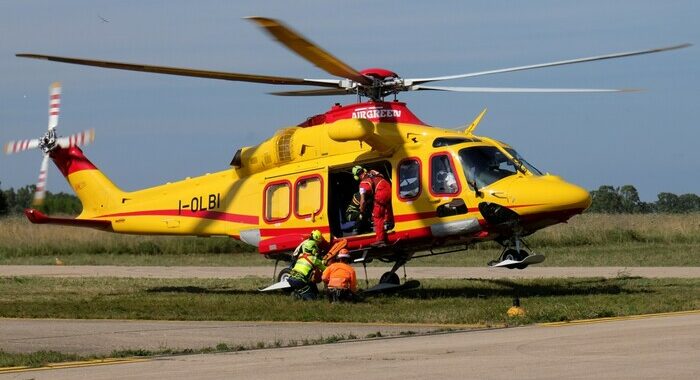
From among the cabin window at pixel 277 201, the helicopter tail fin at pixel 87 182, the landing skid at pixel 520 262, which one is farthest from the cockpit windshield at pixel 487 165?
the helicopter tail fin at pixel 87 182

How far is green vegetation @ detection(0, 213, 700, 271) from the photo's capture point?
3409cm

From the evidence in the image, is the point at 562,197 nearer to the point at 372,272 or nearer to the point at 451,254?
the point at 372,272

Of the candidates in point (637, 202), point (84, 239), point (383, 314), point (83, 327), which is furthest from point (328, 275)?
point (637, 202)

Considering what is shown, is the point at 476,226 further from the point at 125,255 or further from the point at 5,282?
the point at 125,255

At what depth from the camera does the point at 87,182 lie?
26.8 metres

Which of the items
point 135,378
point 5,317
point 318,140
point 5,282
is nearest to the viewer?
point 135,378

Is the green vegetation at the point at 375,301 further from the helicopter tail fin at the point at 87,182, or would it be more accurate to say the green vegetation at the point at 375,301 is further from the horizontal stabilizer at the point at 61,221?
the helicopter tail fin at the point at 87,182

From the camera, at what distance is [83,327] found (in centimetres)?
1756

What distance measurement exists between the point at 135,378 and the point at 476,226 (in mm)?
10240

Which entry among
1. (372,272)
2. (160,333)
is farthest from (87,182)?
(160,333)

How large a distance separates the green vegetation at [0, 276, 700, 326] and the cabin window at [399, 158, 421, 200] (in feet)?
6.19

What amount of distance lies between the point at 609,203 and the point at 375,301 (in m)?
50.5

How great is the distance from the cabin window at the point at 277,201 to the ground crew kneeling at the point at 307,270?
156 centimetres

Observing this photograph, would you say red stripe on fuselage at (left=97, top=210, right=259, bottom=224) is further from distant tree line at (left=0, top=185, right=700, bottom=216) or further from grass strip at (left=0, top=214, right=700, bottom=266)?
distant tree line at (left=0, top=185, right=700, bottom=216)
